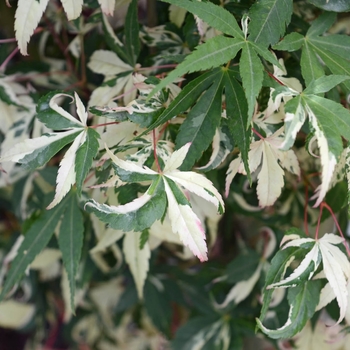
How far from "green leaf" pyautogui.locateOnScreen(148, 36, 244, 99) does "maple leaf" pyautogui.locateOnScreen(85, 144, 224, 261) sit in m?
0.06

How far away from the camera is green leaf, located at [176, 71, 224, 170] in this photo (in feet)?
1.26

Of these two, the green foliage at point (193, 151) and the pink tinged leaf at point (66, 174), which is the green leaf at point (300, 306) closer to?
the green foliage at point (193, 151)

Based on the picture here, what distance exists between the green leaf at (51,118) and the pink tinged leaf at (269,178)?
6.6 inches

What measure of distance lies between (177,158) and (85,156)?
8 cm

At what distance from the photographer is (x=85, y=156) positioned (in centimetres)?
37

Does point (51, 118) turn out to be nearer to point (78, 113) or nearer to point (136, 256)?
point (78, 113)

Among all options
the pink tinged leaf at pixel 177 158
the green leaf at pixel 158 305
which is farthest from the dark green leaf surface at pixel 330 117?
the green leaf at pixel 158 305

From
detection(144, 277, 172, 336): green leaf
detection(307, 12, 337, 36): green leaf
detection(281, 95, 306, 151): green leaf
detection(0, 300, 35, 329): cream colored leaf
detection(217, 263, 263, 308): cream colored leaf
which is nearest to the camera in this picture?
detection(281, 95, 306, 151): green leaf

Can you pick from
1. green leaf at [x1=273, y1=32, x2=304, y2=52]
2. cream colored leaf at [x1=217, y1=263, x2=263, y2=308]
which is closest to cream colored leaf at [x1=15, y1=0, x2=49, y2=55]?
green leaf at [x1=273, y1=32, x2=304, y2=52]

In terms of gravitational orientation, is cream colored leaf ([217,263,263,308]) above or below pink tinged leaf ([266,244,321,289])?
below

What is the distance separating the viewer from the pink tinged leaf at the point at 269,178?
15.7 inches

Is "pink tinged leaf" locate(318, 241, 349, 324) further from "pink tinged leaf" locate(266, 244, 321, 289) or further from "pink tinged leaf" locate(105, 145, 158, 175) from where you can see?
"pink tinged leaf" locate(105, 145, 158, 175)

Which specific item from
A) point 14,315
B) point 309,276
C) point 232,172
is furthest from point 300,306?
point 14,315

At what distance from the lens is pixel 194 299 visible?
737mm
